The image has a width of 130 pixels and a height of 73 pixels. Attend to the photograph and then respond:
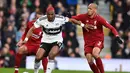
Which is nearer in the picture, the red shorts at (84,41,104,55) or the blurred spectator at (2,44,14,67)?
the red shorts at (84,41,104,55)

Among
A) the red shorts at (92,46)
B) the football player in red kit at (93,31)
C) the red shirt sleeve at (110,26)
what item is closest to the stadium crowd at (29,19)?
the football player in red kit at (93,31)

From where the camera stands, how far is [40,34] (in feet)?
61.5

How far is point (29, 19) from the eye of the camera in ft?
79.4

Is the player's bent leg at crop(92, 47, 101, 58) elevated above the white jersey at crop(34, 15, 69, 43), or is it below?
below

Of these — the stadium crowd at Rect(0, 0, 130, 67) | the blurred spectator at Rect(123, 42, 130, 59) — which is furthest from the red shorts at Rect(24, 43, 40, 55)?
the blurred spectator at Rect(123, 42, 130, 59)

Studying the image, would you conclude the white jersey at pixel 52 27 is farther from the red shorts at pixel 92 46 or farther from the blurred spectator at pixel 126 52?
the blurred spectator at pixel 126 52

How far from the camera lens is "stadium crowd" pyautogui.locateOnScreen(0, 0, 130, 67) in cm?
2483

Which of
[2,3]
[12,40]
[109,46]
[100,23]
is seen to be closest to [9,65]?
[12,40]

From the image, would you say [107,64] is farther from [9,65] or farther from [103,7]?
[103,7]

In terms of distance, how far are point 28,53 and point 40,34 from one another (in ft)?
2.21

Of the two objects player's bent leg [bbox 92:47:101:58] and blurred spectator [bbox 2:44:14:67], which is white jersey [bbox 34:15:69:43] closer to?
player's bent leg [bbox 92:47:101:58]

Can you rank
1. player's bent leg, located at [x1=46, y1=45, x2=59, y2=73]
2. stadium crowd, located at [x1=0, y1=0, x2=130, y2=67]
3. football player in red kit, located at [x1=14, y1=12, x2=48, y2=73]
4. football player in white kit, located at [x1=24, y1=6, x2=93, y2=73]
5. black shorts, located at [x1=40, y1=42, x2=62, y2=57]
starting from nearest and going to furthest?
player's bent leg, located at [x1=46, y1=45, x2=59, y2=73], football player in white kit, located at [x1=24, y1=6, x2=93, y2=73], black shorts, located at [x1=40, y1=42, x2=62, y2=57], football player in red kit, located at [x1=14, y1=12, x2=48, y2=73], stadium crowd, located at [x1=0, y1=0, x2=130, y2=67]

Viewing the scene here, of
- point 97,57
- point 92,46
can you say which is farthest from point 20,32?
point 97,57

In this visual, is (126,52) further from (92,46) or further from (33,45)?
(92,46)
